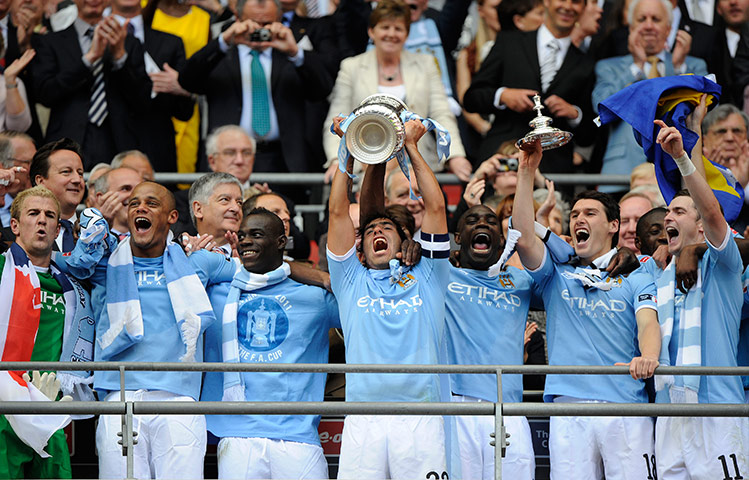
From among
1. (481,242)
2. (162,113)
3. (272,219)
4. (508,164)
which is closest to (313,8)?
(162,113)

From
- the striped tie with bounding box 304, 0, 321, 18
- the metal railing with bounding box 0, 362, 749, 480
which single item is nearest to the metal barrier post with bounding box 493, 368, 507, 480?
the metal railing with bounding box 0, 362, 749, 480

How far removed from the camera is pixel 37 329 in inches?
280

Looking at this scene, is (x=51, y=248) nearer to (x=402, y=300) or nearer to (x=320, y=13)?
(x=402, y=300)

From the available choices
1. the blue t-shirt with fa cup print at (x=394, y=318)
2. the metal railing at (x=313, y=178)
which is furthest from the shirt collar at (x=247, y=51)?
the blue t-shirt with fa cup print at (x=394, y=318)

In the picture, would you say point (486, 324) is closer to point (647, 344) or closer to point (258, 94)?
point (647, 344)

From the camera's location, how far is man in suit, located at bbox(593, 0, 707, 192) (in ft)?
33.1

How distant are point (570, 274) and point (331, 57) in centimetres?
372

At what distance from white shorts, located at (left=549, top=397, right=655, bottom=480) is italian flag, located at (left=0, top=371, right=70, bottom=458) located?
2.74 metres

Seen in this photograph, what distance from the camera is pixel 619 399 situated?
712cm

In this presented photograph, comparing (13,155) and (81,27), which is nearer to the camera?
(13,155)

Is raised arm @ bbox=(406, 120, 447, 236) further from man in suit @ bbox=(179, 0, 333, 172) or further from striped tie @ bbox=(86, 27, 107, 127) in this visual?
striped tie @ bbox=(86, 27, 107, 127)

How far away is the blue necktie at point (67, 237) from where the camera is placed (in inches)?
301

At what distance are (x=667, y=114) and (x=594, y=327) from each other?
132 cm

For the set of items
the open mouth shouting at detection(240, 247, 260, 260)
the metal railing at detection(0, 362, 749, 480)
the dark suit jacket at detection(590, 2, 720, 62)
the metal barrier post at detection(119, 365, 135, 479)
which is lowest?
the metal barrier post at detection(119, 365, 135, 479)
